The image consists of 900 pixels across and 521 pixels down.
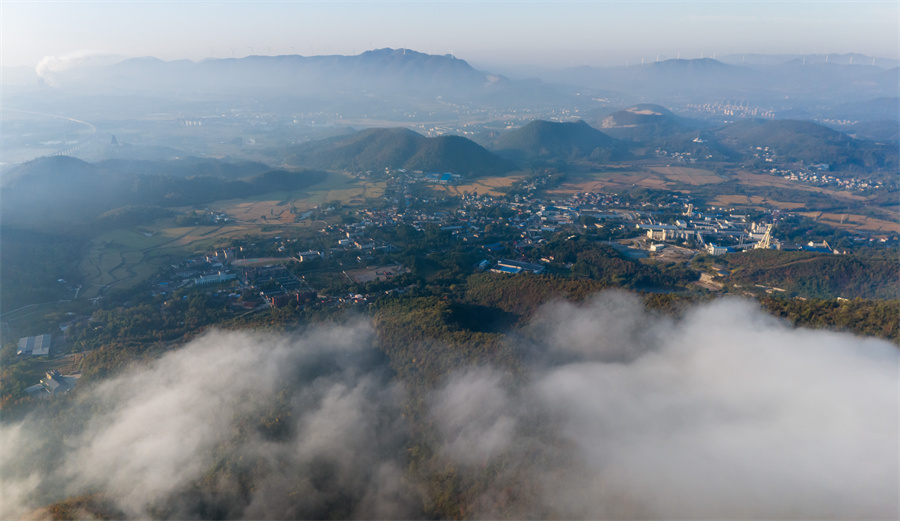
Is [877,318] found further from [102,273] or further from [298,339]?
[102,273]

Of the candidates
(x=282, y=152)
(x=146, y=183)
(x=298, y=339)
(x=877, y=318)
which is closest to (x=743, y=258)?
(x=877, y=318)

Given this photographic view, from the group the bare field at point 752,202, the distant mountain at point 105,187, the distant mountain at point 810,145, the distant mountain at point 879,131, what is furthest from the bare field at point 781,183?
the distant mountain at point 105,187

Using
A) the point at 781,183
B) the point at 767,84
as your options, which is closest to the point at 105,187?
the point at 781,183

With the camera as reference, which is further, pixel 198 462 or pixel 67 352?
pixel 67 352

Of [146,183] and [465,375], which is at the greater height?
[146,183]

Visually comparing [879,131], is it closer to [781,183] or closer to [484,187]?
[781,183]
